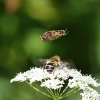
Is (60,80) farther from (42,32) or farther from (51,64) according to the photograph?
(42,32)

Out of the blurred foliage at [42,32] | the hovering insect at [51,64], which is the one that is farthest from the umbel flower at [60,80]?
the blurred foliage at [42,32]

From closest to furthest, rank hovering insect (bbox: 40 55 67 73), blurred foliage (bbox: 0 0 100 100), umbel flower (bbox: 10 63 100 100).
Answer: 1. umbel flower (bbox: 10 63 100 100)
2. hovering insect (bbox: 40 55 67 73)
3. blurred foliage (bbox: 0 0 100 100)

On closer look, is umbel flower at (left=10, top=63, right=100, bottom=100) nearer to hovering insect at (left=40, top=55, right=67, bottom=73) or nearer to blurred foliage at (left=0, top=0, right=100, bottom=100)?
hovering insect at (left=40, top=55, right=67, bottom=73)

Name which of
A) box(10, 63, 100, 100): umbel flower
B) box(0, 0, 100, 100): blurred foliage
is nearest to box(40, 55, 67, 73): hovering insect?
box(10, 63, 100, 100): umbel flower

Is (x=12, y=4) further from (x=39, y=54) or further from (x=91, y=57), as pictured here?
(x=91, y=57)

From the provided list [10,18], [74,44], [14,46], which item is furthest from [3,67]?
[74,44]

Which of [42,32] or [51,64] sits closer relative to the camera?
[51,64]

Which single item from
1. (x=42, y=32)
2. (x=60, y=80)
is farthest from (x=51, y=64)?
(x=42, y=32)

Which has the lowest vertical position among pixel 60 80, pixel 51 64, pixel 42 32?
pixel 60 80
